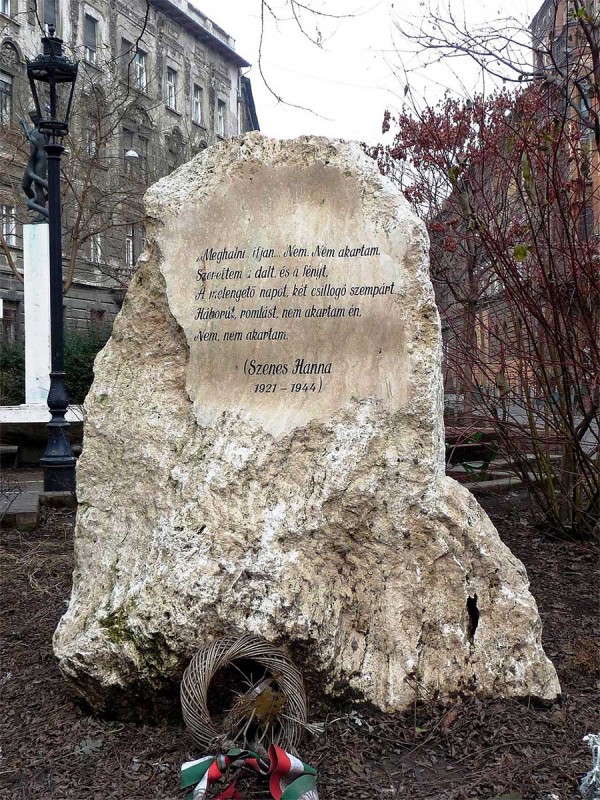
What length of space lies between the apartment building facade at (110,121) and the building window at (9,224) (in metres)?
0.07

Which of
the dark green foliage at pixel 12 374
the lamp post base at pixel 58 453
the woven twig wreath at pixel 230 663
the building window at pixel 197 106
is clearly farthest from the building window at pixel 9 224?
the woven twig wreath at pixel 230 663

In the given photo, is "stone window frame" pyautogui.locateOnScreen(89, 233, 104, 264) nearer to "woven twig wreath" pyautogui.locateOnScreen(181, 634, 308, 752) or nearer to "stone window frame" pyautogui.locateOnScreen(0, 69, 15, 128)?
"stone window frame" pyautogui.locateOnScreen(0, 69, 15, 128)

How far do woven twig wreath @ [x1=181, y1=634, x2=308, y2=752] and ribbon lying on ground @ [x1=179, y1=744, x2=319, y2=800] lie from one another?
0.11 metres

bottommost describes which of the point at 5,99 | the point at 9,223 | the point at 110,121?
the point at 9,223

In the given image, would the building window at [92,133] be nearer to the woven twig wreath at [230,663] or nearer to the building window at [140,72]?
the building window at [140,72]

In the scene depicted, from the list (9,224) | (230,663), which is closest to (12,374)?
(9,224)

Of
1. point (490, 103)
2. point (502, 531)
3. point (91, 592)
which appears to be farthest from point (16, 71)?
point (91, 592)

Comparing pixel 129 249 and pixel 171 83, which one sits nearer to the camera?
pixel 129 249

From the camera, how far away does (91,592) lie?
11.8 ft

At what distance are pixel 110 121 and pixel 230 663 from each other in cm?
2020

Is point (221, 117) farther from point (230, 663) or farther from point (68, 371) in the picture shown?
point (230, 663)

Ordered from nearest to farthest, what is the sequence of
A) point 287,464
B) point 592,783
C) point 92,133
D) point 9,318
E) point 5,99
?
point 592,783 → point 287,464 → point 92,133 → point 5,99 → point 9,318

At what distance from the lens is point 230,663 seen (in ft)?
10.5

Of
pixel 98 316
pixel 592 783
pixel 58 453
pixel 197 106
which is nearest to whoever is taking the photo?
pixel 592 783
